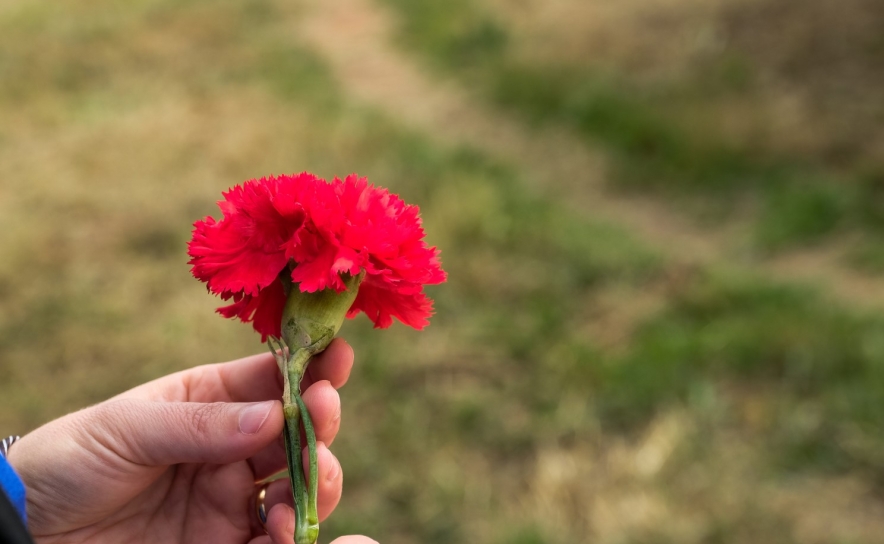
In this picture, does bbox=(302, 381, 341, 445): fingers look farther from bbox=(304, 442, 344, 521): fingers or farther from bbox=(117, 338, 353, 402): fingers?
bbox=(117, 338, 353, 402): fingers

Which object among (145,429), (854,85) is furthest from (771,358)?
(854,85)

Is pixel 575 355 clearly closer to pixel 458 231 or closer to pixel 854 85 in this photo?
pixel 458 231

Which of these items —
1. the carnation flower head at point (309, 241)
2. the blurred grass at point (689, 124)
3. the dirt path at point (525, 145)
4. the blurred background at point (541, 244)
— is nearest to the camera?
the carnation flower head at point (309, 241)

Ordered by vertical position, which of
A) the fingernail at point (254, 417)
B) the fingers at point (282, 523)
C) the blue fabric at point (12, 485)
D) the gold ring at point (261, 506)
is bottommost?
the blue fabric at point (12, 485)

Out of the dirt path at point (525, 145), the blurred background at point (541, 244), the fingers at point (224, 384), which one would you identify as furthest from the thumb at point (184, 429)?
the dirt path at point (525, 145)

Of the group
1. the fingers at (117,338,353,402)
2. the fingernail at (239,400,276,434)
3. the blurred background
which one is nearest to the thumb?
the fingernail at (239,400,276,434)

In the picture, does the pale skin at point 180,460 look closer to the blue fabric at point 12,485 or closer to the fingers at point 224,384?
the fingers at point 224,384
